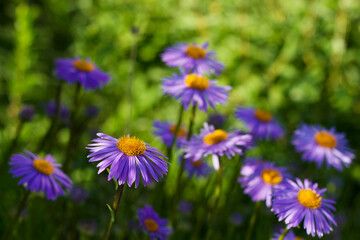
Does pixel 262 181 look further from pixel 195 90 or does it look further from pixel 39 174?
pixel 39 174

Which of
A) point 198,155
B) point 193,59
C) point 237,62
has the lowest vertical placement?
point 198,155

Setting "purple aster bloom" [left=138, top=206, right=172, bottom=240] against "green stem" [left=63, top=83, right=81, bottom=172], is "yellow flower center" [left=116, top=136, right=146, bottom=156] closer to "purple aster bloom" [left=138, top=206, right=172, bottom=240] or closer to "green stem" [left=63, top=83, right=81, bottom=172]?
"purple aster bloom" [left=138, top=206, right=172, bottom=240]

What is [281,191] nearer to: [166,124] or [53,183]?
[53,183]

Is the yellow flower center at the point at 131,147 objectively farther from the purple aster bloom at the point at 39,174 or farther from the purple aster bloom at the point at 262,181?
the purple aster bloom at the point at 262,181

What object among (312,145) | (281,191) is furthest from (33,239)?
(312,145)

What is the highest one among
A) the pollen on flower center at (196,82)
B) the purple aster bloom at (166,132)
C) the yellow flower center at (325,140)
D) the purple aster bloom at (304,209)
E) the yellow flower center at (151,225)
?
A: the pollen on flower center at (196,82)

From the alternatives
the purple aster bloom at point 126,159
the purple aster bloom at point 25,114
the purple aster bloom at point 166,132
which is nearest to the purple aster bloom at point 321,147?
the purple aster bloom at point 166,132

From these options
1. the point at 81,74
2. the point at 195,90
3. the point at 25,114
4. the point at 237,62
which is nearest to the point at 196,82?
the point at 195,90
